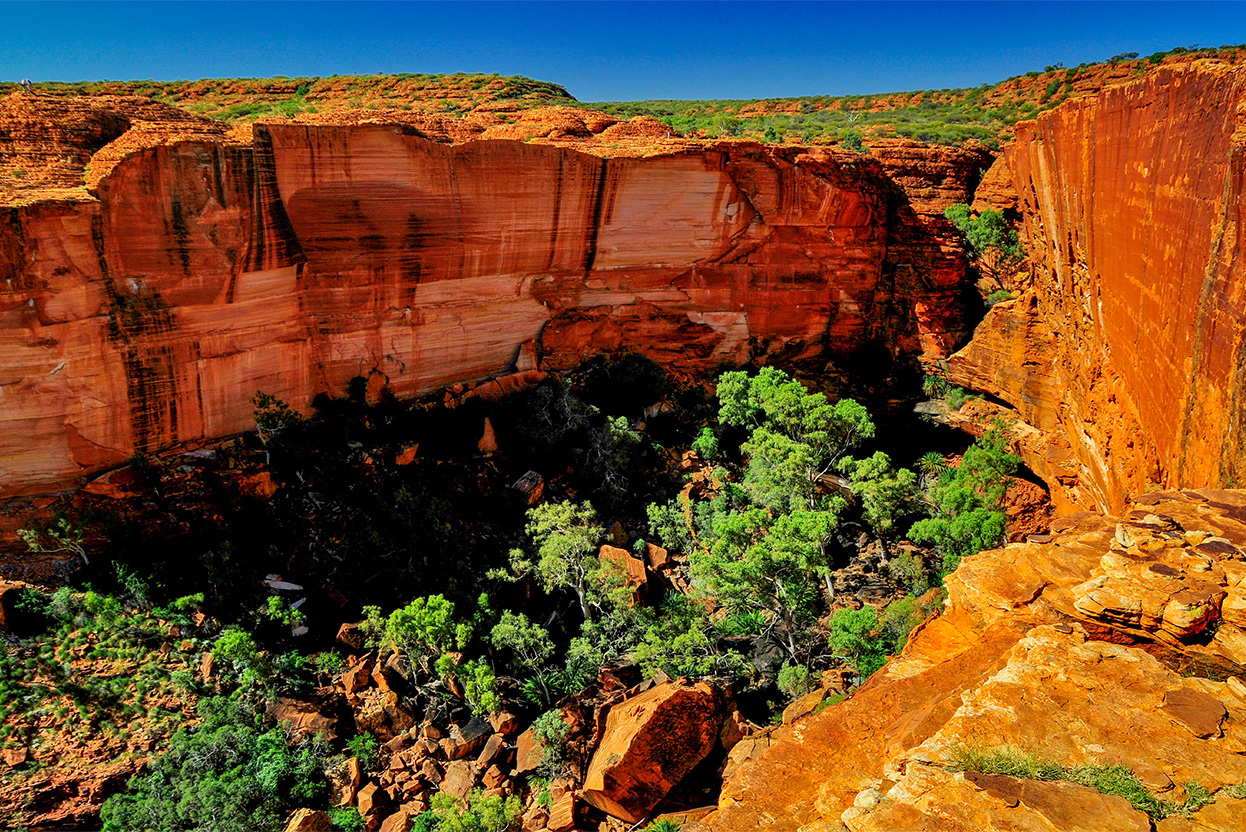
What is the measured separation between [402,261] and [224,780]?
44.4 feet

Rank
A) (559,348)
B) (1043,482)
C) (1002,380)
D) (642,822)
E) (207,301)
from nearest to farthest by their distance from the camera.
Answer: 1. (642,822)
2. (207,301)
3. (1043,482)
4. (1002,380)
5. (559,348)

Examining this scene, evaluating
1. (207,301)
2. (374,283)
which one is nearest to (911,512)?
(374,283)

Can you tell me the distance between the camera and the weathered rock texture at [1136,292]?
8398mm

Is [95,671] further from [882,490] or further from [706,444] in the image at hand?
[882,490]

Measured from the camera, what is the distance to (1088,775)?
17.5 ft

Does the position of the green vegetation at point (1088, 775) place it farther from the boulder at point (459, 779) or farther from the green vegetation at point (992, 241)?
the green vegetation at point (992, 241)

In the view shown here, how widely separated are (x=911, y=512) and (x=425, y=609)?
1423 cm

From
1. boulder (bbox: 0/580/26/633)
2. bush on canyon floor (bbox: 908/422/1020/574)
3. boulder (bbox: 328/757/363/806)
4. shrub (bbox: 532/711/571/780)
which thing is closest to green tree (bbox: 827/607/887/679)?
bush on canyon floor (bbox: 908/422/1020/574)

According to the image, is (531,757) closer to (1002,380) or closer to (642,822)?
(642,822)

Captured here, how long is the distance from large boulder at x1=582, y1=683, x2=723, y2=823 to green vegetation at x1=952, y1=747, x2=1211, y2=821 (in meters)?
8.39

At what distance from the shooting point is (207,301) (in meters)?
17.0

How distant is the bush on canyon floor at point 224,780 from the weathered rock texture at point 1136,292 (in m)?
16.9

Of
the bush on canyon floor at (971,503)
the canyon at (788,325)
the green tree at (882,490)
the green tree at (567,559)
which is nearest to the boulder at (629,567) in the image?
the canyon at (788,325)

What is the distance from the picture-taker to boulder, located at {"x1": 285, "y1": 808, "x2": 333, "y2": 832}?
1308 centimetres
